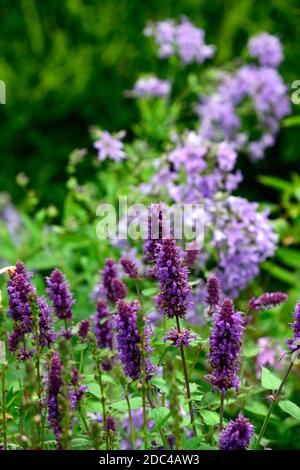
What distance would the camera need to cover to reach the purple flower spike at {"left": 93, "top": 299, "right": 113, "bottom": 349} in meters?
2.11

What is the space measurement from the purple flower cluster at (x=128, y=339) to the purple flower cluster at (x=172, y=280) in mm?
79

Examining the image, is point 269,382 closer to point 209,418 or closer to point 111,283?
point 209,418

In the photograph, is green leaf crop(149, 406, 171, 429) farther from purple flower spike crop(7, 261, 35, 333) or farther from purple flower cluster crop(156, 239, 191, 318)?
purple flower spike crop(7, 261, 35, 333)

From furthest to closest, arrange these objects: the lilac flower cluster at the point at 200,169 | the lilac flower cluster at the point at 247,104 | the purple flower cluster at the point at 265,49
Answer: the purple flower cluster at the point at 265,49 → the lilac flower cluster at the point at 247,104 → the lilac flower cluster at the point at 200,169

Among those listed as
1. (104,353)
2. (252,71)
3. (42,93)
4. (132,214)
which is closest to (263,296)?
(104,353)

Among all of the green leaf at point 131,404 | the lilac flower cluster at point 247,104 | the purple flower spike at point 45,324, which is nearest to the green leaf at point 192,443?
the green leaf at point 131,404

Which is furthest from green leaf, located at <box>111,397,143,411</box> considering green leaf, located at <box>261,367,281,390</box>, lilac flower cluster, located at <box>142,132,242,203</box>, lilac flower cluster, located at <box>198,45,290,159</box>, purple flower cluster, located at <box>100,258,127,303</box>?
lilac flower cluster, located at <box>198,45,290,159</box>

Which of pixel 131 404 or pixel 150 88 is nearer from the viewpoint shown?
pixel 131 404

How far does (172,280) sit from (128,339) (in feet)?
0.50

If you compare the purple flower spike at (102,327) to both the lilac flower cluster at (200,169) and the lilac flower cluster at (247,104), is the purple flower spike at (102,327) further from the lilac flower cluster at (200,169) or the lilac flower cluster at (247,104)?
the lilac flower cluster at (247,104)

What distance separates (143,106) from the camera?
4207 mm

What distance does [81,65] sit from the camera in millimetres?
6137

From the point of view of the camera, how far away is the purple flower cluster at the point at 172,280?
1619mm

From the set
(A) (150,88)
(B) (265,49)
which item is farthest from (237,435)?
(B) (265,49)
